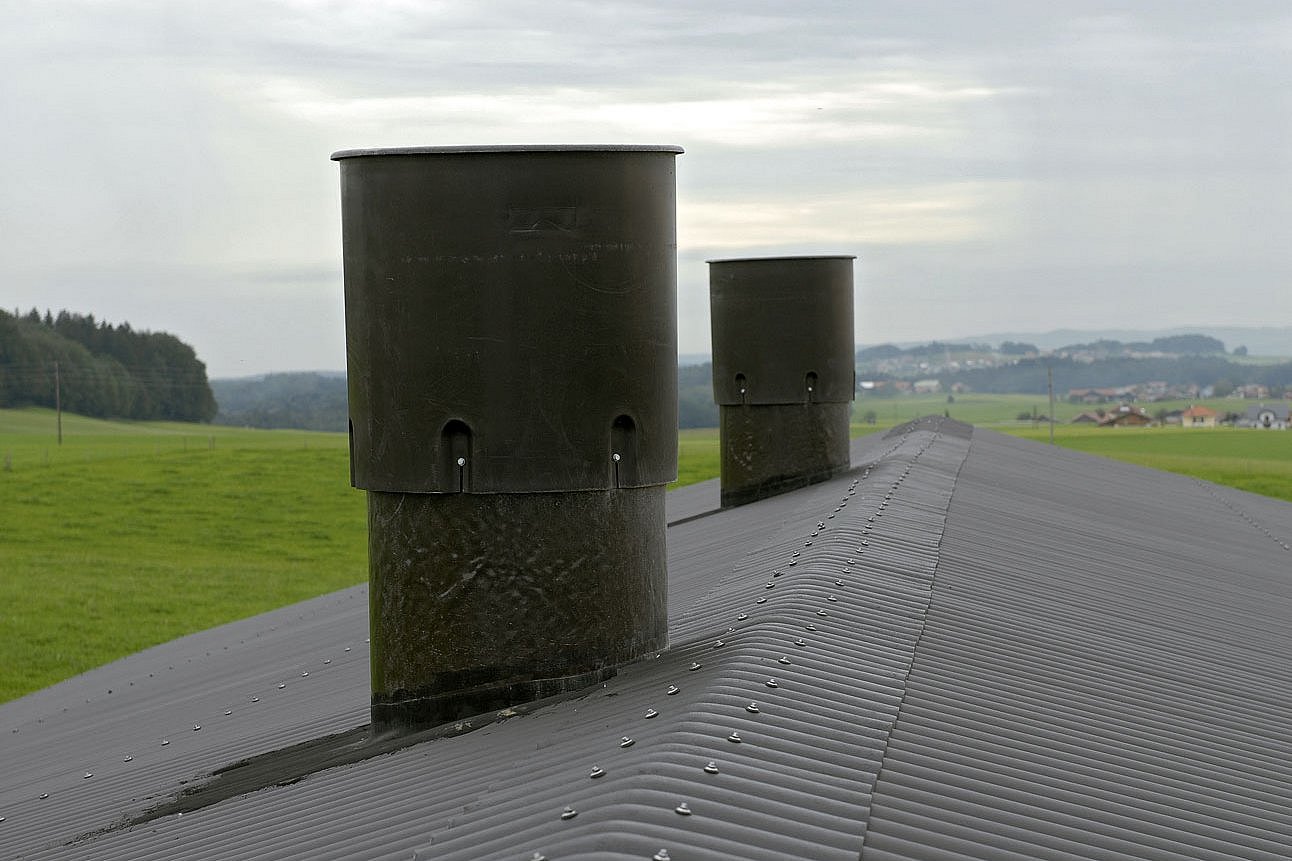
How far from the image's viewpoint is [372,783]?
6.38 metres

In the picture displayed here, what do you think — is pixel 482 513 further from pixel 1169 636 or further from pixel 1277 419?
pixel 1277 419

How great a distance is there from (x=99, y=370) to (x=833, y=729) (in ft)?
369

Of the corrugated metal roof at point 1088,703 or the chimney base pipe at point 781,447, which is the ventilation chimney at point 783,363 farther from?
the corrugated metal roof at point 1088,703

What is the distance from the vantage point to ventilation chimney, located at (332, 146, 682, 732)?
7.20 metres

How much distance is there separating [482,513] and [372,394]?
0.81 metres

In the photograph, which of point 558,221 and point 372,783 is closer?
point 372,783

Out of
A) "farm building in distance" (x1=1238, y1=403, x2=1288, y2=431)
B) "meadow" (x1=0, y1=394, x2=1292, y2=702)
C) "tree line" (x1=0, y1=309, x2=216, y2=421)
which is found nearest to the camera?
"meadow" (x1=0, y1=394, x2=1292, y2=702)

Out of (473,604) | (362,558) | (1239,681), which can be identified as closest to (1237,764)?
(1239,681)

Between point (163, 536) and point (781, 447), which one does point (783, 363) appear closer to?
point (781, 447)

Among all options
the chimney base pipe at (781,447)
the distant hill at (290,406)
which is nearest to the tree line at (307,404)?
the distant hill at (290,406)

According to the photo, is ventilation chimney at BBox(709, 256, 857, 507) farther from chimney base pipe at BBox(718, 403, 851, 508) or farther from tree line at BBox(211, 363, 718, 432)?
tree line at BBox(211, 363, 718, 432)

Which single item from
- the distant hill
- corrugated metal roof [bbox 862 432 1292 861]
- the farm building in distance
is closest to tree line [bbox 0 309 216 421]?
the distant hill

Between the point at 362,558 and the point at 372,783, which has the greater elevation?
→ the point at 372,783

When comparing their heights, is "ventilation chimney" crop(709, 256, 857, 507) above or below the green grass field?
above
